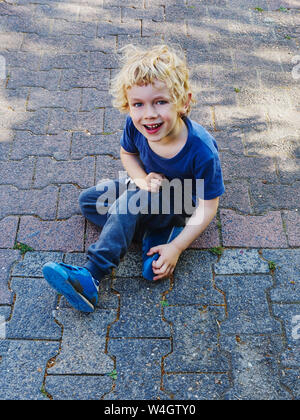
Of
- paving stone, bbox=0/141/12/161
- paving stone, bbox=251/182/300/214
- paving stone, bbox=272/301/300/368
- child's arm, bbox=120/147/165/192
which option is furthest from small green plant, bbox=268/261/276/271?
paving stone, bbox=0/141/12/161

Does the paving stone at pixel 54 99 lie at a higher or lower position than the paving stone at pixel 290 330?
higher

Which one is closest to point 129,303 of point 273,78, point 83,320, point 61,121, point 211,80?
point 83,320

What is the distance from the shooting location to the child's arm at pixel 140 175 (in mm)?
2441

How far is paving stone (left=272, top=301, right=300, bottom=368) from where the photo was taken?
2.20 m

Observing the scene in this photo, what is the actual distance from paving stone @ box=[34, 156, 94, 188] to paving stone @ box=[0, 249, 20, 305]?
1.66 feet

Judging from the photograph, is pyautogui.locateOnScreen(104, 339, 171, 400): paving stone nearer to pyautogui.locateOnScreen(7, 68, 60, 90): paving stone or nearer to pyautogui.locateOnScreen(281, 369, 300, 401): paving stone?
pyautogui.locateOnScreen(281, 369, 300, 401): paving stone

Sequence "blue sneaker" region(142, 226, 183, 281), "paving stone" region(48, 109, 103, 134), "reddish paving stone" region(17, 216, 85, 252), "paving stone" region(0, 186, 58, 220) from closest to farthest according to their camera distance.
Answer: "blue sneaker" region(142, 226, 183, 281), "reddish paving stone" region(17, 216, 85, 252), "paving stone" region(0, 186, 58, 220), "paving stone" region(48, 109, 103, 134)

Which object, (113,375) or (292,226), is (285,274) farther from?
(113,375)

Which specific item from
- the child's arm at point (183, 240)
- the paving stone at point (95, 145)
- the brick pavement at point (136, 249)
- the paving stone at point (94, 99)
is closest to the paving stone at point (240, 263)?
the brick pavement at point (136, 249)

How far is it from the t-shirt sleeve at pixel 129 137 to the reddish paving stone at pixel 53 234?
0.52 m

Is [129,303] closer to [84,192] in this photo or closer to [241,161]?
[84,192]

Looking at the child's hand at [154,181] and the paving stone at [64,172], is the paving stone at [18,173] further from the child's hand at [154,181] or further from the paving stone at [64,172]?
the child's hand at [154,181]

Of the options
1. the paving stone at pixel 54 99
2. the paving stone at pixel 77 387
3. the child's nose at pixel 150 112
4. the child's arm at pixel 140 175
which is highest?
the child's nose at pixel 150 112

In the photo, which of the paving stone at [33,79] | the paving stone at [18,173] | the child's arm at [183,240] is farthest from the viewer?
the paving stone at [33,79]
